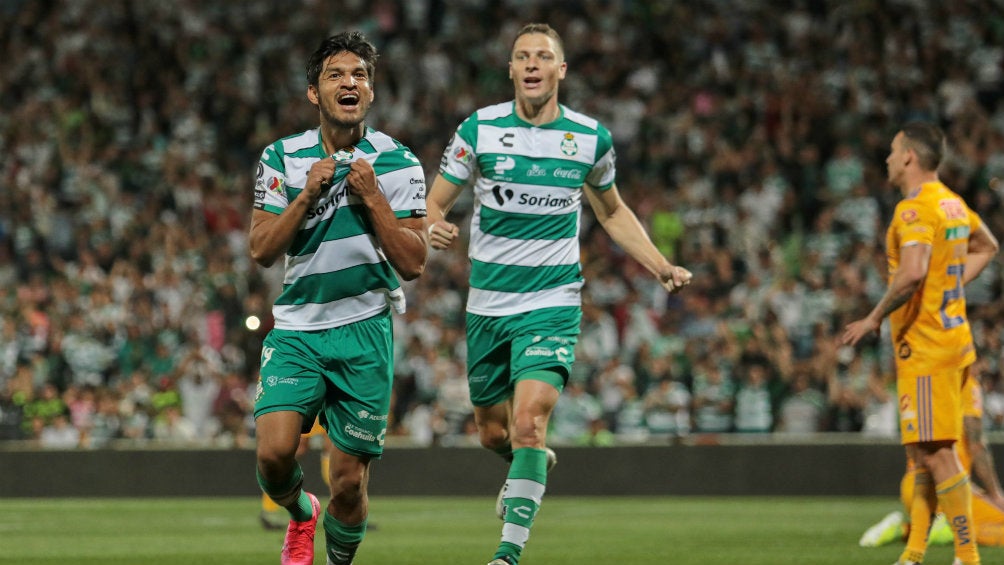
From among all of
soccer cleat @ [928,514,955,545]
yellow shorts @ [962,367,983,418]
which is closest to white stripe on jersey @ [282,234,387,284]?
yellow shorts @ [962,367,983,418]

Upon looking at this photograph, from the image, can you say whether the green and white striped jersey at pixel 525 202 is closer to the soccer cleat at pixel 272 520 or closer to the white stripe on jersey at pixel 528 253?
the white stripe on jersey at pixel 528 253

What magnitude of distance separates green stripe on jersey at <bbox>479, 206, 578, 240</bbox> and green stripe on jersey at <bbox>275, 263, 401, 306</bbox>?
1.57 meters

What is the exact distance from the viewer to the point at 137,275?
21.2 metres

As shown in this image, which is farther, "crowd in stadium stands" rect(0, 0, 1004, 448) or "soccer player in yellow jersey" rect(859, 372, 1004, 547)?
→ "crowd in stadium stands" rect(0, 0, 1004, 448)

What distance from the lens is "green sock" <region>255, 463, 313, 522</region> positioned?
7.21m

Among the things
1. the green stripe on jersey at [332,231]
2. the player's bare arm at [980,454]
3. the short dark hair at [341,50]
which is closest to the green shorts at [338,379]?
the green stripe on jersey at [332,231]

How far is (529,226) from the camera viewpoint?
859 centimetres

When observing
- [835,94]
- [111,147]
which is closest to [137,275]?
[111,147]

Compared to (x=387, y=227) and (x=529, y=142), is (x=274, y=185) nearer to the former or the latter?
(x=387, y=227)

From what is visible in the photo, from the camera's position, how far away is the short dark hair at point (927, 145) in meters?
8.45

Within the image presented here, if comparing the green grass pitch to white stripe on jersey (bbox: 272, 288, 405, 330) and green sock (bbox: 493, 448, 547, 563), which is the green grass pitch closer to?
green sock (bbox: 493, 448, 547, 563)

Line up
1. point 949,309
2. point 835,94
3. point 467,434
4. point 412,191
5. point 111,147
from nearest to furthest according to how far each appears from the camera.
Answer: point 412,191 < point 949,309 < point 467,434 < point 835,94 < point 111,147

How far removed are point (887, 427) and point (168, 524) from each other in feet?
26.3

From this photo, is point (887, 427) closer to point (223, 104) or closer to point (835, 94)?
point (835, 94)
